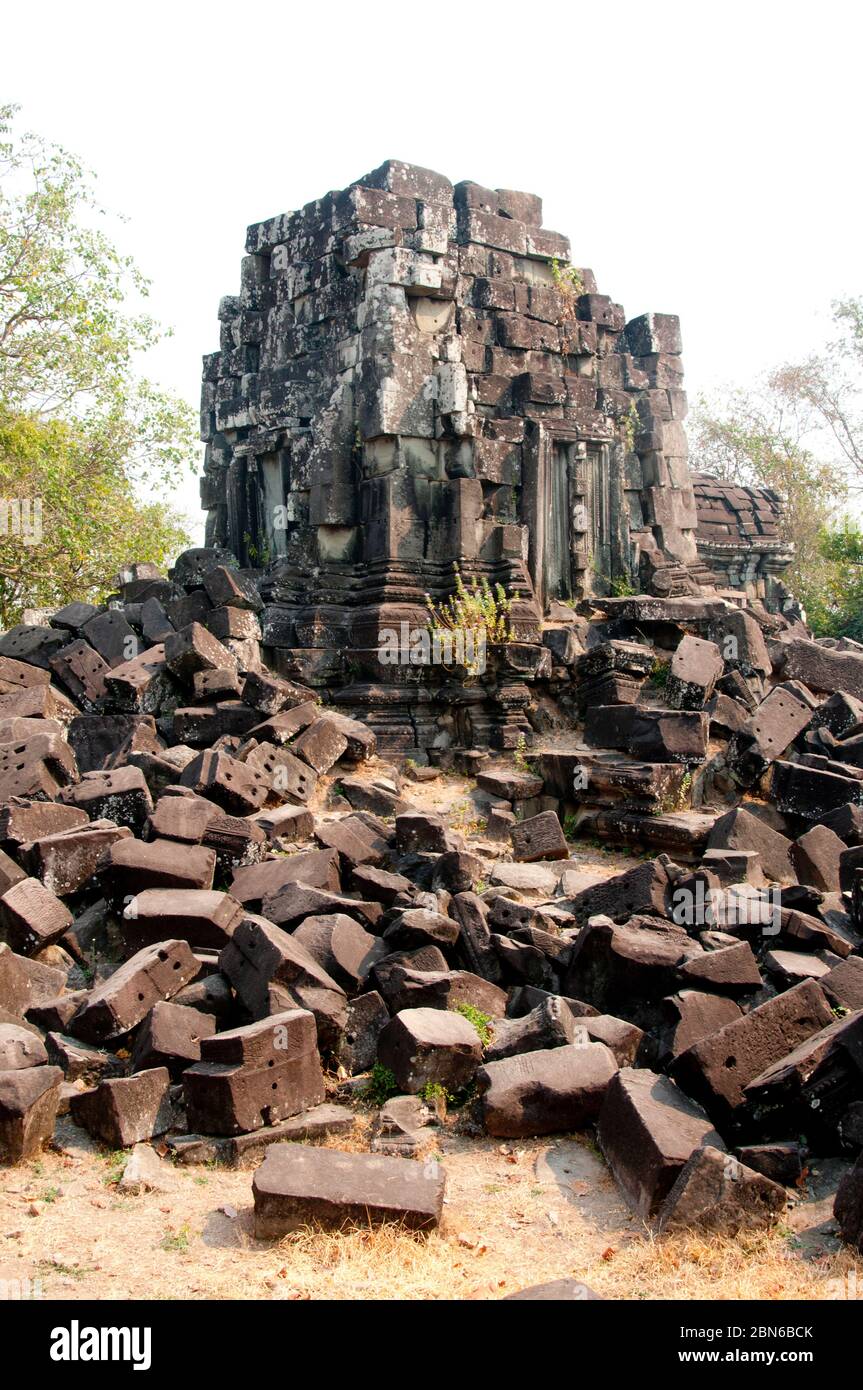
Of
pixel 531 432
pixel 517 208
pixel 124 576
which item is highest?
pixel 517 208

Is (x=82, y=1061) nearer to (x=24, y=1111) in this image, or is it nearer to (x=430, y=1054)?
(x=24, y=1111)

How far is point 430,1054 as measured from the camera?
5.95 metres

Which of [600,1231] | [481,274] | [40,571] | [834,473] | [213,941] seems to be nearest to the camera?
[600,1231]

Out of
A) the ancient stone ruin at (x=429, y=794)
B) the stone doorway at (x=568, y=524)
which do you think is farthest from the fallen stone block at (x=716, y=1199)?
the stone doorway at (x=568, y=524)

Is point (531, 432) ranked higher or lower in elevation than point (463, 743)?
higher

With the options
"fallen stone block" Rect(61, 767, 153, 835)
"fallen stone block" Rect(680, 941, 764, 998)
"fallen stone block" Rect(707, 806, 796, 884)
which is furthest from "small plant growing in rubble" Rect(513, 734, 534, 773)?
"fallen stone block" Rect(680, 941, 764, 998)

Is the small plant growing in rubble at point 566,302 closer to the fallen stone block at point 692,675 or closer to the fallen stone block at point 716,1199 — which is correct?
the fallen stone block at point 692,675

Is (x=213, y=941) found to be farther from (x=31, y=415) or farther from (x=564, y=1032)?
(x=31, y=415)

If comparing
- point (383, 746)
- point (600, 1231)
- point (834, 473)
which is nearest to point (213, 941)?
point (600, 1231)

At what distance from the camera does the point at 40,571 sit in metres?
17.3

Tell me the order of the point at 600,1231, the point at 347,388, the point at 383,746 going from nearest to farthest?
the point at 600,1231 → the point at 383,746 → the point at 347,388

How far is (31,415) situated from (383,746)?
388 inches

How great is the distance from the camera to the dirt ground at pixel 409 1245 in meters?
4.30

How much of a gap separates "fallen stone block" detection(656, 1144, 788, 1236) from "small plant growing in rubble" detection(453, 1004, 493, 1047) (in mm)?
1830
